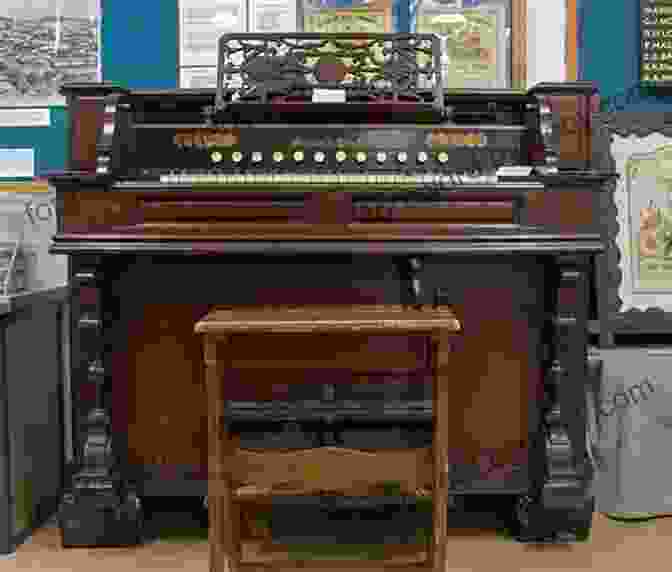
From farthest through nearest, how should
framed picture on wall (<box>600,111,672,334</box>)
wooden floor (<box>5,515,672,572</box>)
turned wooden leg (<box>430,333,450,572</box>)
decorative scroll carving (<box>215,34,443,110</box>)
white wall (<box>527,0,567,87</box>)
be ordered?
1. white wall (<box>527,0,567,87</box>)
2. framed picture on wall (<box>600,111,672,334</box>)
3. decorative scroll carving (<box>215,34,443,110</box>)
4. wooden floor (<box>5,515,672,572</box>)
5. turned wooden leg (<box>430,333,450,572</box>)

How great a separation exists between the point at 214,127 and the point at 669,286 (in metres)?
1.54

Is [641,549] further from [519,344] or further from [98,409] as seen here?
[98,409]

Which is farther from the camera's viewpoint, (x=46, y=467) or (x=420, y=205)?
(x=46, y=467)

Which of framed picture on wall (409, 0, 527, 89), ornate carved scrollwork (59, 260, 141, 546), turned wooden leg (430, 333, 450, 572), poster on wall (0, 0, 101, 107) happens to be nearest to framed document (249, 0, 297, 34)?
framed picture on wall (409, 0, 527, 89)

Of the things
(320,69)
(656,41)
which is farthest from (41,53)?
(656,41)

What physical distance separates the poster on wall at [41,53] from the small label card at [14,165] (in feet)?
0.58

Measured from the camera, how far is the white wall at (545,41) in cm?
307

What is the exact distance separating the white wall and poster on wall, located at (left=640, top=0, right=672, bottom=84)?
0.29m

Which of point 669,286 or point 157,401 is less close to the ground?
point 669,286

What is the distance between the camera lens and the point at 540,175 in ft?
7.37

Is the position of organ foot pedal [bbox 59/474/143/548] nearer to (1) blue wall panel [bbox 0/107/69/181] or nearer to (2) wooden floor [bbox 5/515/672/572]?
(2) wooden floor [bbox 5/515/672/572]

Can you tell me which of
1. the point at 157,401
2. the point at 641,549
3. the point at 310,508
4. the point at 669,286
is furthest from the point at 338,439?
the point at 669,286

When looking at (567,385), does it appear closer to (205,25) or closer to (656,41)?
(656,41)

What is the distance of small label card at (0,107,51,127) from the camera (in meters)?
3.12
